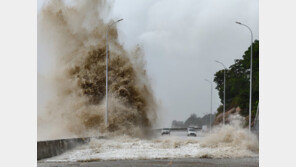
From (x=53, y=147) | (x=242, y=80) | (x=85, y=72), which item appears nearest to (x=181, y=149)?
(x=53, y=147)

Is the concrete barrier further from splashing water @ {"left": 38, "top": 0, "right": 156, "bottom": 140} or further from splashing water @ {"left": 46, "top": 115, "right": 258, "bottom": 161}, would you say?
splashing water @ {"left": 38, "top": 0, "right": 156, "bottom": 140}

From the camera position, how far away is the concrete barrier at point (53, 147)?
17562mm

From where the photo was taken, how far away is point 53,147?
62.4 feet

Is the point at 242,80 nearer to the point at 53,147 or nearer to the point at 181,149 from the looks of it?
the point at 181,149

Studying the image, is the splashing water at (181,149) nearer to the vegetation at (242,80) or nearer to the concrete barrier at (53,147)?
the concrete barrier at (53,147)

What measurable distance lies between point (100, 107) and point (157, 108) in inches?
252

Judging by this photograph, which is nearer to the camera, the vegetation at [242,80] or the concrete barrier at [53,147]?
the concrete barrier at [53,147]

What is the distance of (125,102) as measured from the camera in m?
36.9

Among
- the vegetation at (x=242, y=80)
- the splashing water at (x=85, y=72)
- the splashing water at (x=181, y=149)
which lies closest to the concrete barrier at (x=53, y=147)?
the splashing water at (x=181, y=149)

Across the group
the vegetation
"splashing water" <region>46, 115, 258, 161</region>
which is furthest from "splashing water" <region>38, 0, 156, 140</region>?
"splashing water" <region>46, 115, 258, 161</region>

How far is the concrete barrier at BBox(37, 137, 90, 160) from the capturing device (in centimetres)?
1756
